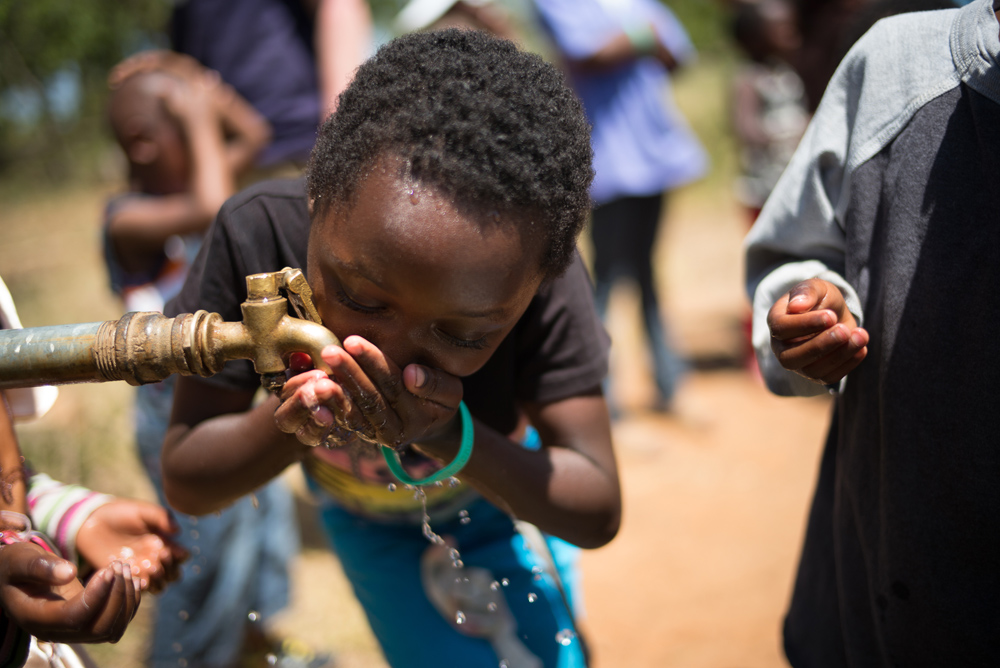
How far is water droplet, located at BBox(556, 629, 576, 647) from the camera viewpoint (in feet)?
5.25

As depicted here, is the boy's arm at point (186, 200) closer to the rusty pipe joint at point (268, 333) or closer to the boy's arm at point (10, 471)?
the boy's arm at point (10, 471)

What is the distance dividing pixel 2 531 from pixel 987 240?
1.61m

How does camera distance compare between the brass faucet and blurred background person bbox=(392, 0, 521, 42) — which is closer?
the brass faucet

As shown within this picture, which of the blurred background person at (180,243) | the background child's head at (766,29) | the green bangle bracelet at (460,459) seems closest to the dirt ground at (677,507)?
the blurred background person at (180,243)

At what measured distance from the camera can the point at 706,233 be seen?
8.15 metres

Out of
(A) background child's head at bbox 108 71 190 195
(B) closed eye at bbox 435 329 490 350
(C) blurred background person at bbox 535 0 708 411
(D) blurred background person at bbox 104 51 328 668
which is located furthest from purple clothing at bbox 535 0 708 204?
(B) closed eye at bbox 435 329 490 350

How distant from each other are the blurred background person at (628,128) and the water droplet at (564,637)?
265 centimetres

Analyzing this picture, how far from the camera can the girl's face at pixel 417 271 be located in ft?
3.33

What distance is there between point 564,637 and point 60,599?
38.4 inches

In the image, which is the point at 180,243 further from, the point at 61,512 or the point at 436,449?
the point at 436,449

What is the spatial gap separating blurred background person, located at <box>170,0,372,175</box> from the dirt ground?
1.73 metres

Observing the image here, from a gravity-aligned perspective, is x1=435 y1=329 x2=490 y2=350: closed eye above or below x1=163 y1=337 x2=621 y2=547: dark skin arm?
above

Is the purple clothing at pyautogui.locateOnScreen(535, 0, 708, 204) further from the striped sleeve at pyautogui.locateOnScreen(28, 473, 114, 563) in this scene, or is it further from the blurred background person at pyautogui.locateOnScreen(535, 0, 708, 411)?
the striped sleeve at pyautogui.locateOnScreen(28, 473, 114, 563)

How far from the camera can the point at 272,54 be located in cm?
261
